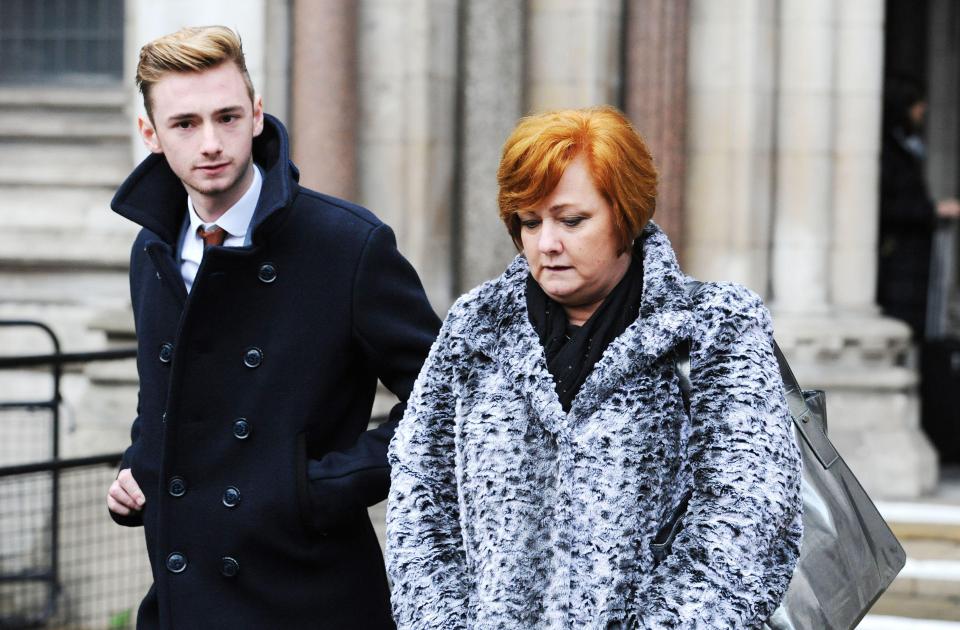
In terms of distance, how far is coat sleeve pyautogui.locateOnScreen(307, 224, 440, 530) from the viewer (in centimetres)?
303

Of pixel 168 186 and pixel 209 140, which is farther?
pixel 168 186

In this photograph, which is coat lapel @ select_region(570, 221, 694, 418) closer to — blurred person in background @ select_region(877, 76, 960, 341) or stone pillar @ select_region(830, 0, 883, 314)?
stone pillar @ select_region(830, 0, 883, 314)

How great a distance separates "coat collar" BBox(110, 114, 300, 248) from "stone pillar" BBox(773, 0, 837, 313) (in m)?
5.33

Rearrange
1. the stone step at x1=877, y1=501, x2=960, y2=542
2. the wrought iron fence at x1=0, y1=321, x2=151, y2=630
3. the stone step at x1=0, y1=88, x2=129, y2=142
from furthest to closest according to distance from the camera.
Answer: the stone step at x1=0, y1=88, x2=129, y2=142
the stone step at x1=877, y1=501, x2=960, y2=542
the wrought iron fence at x1=0, y1=321, x2=151, y2=630

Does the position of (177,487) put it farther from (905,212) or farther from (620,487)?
(905,212)

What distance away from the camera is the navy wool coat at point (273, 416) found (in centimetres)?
305

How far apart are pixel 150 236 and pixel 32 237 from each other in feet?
18.9

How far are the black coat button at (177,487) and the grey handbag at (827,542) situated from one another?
3.58 ft

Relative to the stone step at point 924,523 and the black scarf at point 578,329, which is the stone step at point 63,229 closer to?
the stone step at point 924,523

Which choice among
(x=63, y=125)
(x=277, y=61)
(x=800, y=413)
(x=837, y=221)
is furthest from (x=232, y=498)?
(x=63, y=125)

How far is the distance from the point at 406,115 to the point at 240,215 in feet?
15.4

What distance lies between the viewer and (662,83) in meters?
8.04

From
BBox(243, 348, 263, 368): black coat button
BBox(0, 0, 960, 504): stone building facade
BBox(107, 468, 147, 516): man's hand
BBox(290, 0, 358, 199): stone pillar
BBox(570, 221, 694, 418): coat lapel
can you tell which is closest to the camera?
BBox(570, 221, 694, 418): coat lapel

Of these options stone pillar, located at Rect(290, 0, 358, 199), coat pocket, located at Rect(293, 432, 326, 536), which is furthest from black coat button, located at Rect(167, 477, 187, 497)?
stone pillar, located at Rect(290, 0, 358, 199)
